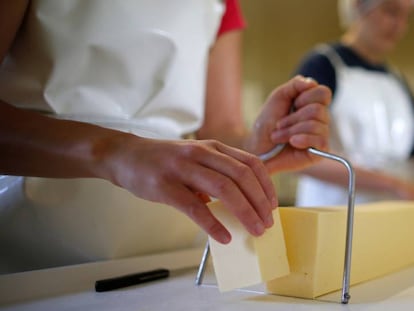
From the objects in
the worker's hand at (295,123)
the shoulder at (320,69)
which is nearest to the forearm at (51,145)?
the worker's hand at (295,123)

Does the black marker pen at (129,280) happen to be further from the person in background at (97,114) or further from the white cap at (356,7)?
the white cap at (356,7)

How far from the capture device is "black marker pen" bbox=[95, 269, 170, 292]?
496 millimetres

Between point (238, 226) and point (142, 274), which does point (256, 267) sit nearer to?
point (238, 226)

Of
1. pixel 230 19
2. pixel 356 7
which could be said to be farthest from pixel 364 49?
pixel 230 19

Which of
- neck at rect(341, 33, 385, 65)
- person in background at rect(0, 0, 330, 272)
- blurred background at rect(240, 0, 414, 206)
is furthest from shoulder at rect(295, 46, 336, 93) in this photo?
blurred background at rect(240, 0, 414, 206)

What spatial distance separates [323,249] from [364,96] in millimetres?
999

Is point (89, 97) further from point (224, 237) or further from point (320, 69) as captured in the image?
point (320, 69)

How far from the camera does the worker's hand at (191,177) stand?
37 cm

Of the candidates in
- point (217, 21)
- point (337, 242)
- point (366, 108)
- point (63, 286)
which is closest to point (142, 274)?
point (63, 286)

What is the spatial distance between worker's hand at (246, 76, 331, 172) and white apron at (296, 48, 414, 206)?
2.26 feet

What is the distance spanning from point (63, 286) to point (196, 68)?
32 centimetres

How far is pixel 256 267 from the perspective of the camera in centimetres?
41

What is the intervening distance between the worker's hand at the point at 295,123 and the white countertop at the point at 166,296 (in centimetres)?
16

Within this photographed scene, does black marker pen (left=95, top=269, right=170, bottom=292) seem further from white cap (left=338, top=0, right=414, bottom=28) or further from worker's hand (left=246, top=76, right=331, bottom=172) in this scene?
white cap (left=338, top=0, right=414, bottom=28)
